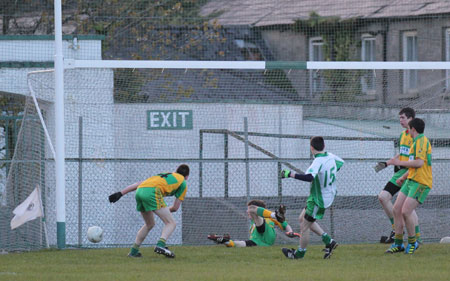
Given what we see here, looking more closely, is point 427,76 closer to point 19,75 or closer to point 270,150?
point 270,150

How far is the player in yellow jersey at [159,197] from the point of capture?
10609 millimetres

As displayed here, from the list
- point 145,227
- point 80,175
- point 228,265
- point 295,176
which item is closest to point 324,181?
point 295,176

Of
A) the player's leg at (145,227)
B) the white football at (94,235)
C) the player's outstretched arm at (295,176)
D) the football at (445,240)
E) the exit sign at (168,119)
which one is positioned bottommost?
the football at (445,240)

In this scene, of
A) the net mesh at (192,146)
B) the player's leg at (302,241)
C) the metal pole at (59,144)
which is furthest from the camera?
the net mesh at (192,146)

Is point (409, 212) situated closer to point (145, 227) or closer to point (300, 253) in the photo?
point (300, 253)

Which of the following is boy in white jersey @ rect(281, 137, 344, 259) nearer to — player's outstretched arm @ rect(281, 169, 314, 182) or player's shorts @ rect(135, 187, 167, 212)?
player's outstretched arm @ rect(281, 169, 314, 182)

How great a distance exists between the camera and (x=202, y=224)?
14258 mm

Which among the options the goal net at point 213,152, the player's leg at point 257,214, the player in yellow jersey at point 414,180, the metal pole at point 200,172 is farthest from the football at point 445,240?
the metal pole at point 200,172

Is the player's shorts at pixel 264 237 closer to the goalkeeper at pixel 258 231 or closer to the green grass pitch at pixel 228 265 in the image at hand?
the goalkeeper at pixel 258 231

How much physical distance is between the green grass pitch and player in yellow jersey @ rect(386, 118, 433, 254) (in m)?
0.50

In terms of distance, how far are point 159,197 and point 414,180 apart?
11.2 feet

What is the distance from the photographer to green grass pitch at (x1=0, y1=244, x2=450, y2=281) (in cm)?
892

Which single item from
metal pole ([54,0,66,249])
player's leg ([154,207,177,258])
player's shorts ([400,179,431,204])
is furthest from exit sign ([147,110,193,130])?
player's shorts ([400,179,431,204])

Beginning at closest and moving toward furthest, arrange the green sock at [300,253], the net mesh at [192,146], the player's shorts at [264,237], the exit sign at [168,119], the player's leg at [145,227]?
the green sock at [300,253] → the player's leg at [145,227] → the player's shorts at [264,237] → the net mesh at [192,146] → the exit sign at [168,119]
